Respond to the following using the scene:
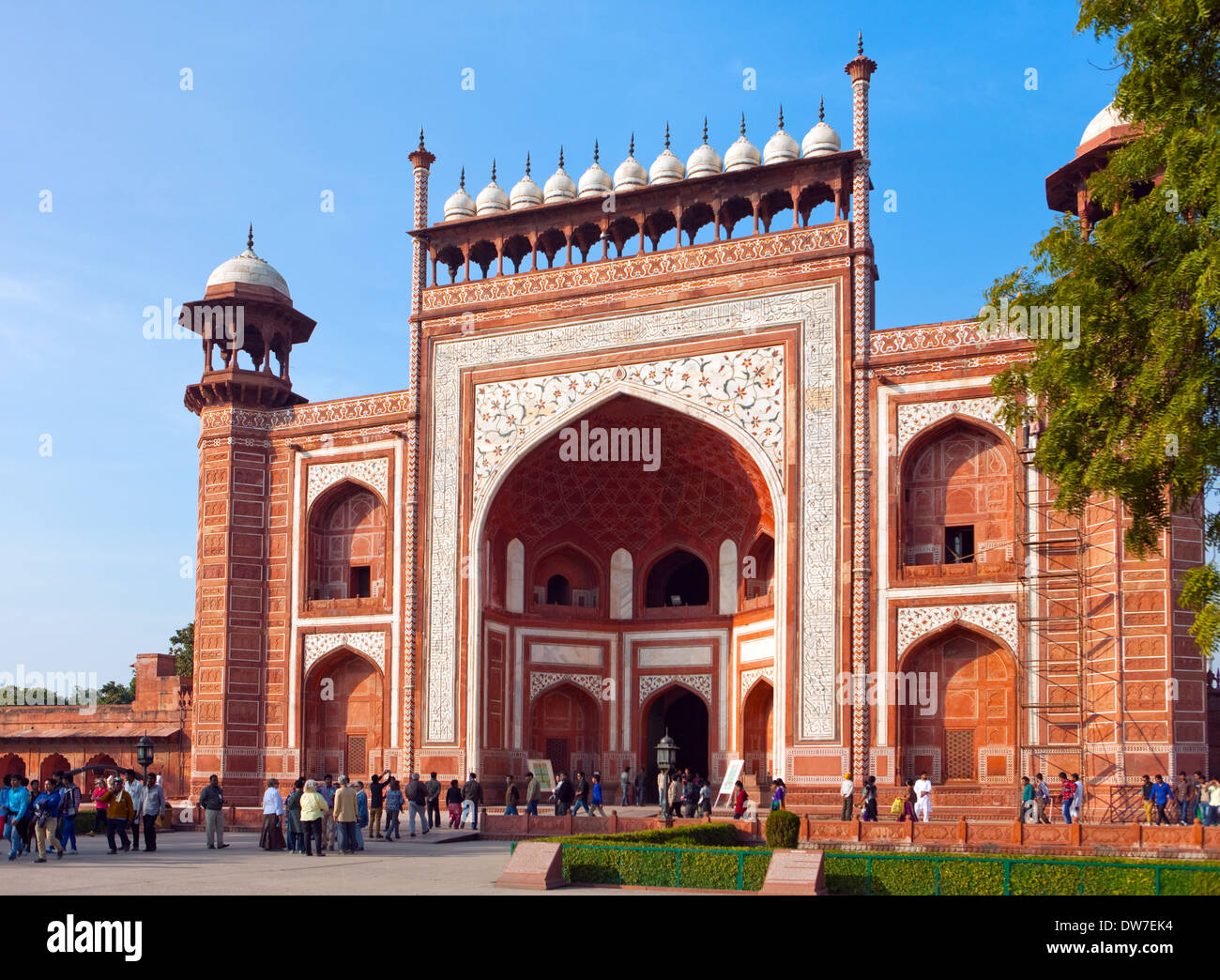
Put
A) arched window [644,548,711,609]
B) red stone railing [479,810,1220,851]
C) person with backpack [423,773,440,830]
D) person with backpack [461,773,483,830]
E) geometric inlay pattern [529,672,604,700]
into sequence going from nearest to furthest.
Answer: red stone railing [479,810,1220,851], person with backpack [423,773,440,830], person with backpack [461,773,483,830], geometric inlay pattern [529,672,604,700], arched window [644,548,711,609]

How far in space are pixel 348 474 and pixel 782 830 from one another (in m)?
13.3

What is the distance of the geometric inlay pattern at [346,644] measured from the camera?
2520cm

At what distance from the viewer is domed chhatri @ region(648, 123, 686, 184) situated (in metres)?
24.0

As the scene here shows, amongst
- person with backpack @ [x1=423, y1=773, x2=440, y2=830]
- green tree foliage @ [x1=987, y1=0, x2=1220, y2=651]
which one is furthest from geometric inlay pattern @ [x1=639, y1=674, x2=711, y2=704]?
green tree foliage @ [x1=987, y1=0, x2=1220, y2=651]

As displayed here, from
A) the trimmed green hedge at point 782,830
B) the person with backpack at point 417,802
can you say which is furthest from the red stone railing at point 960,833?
the person with backpack at point 417,802

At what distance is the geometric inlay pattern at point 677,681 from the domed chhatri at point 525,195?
9.26m

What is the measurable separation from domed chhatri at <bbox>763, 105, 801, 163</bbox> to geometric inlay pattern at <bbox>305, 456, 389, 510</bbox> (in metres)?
9.15

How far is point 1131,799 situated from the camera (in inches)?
714

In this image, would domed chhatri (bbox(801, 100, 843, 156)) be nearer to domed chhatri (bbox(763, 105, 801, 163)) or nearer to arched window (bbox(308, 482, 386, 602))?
domed chhatri (bbox(763, 105, 801, 163))

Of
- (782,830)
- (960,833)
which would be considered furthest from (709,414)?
(960,833)

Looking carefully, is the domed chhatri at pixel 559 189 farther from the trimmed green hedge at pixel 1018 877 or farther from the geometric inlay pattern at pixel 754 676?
the trimmed green hedge at pixel 1018 877

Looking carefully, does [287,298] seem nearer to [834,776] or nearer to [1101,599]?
[834,776]

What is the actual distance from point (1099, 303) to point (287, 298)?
781 inches

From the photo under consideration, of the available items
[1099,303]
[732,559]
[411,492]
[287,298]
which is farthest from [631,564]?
[1099,303]
